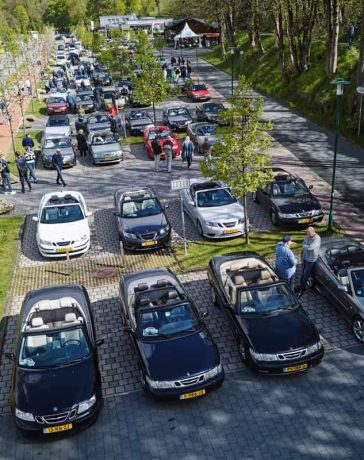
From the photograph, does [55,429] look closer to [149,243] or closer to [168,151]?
[149,243]

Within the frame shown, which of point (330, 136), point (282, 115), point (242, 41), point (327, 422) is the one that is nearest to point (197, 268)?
point (327, 422)

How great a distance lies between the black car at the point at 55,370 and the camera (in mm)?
9016

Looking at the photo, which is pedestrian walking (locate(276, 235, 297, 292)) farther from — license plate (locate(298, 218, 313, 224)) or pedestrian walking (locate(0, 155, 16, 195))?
pedestrian walking (locate(0, 155, 16, 195))

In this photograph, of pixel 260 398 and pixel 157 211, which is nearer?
pixel 260 398

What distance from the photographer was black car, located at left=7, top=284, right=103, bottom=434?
9016mm

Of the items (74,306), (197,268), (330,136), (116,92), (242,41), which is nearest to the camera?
(74,306)

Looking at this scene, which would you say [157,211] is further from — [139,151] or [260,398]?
[139,151]

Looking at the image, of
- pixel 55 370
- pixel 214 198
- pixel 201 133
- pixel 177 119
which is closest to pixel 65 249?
pixel 214 198

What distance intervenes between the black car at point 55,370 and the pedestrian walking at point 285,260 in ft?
16.1

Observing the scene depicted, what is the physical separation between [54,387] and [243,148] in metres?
9.03

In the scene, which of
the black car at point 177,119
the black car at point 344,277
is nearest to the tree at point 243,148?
the black car at point 344,277

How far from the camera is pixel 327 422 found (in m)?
9.34

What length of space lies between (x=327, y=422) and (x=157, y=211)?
9688mm

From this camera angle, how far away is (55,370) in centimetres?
970
